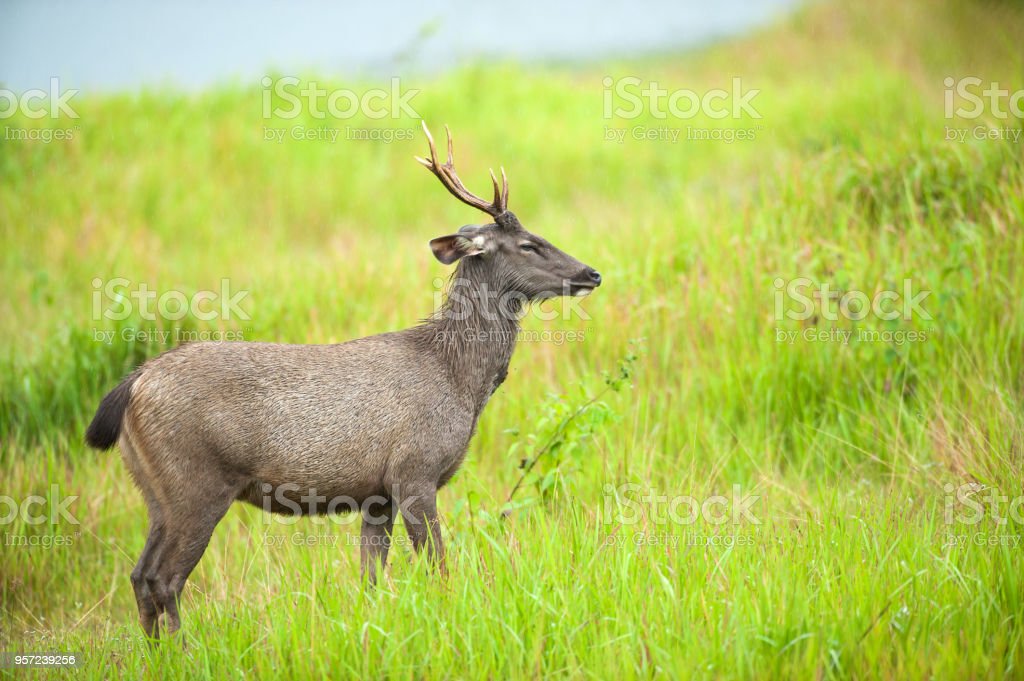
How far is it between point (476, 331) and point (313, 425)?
1.21 m

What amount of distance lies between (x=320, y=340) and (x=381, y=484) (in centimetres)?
315

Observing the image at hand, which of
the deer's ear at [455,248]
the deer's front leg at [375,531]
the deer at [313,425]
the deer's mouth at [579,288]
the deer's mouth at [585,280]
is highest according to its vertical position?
the deer's ear at [455,248]

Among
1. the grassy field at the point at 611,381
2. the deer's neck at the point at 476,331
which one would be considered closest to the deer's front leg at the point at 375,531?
the grassy field at the point at 611,381

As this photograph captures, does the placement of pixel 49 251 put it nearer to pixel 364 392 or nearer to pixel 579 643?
pixel 364 392

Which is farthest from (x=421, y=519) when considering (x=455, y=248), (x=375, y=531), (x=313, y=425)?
(x=455, y=248)

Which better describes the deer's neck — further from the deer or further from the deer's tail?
the deer's tail

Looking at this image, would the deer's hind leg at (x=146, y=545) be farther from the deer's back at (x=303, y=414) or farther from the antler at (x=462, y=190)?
the antler at (x=462, y=190)

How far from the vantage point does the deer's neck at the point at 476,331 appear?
587 centimetres

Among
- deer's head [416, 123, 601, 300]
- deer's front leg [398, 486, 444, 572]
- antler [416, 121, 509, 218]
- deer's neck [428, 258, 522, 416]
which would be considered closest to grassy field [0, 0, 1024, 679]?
deer's front leg [398, 486, 444, 572]

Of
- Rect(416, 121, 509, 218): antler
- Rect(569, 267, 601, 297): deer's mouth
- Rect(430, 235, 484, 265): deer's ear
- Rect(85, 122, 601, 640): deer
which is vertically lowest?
Rect(85, 122, 601, 640): deer

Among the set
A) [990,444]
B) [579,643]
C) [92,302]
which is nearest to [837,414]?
[990,444]

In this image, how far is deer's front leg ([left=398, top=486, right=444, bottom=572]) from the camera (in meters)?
5.35

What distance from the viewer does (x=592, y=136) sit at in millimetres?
15055

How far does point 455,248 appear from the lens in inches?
237
